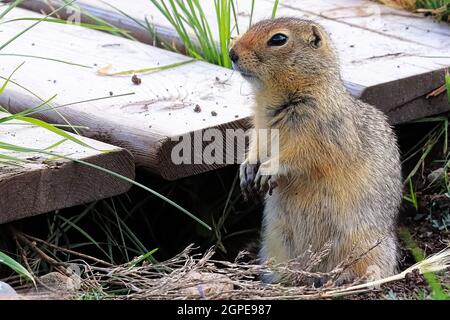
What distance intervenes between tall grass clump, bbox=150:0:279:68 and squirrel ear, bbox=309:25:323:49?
27.1 inches

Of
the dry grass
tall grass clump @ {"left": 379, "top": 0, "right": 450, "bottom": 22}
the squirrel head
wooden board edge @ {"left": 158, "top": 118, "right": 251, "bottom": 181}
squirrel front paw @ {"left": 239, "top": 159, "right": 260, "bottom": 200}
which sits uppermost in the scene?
tall grass clump @ {"left": 379, "top": 0, "right": 450, "bottom": 22}

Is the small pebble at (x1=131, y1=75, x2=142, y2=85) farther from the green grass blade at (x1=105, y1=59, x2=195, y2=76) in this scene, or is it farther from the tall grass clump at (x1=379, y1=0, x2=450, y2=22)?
the tall grass clump at (x1=379, y1=0, x2=450, y2=22)

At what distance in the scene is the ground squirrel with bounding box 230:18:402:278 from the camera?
4.79 metres

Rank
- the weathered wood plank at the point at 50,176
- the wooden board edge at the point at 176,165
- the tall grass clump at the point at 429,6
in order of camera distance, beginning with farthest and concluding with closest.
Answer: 1. the tall grass clump at the point at 429,6
2. the wooden board edge at the point at 176,165
3. the weathered wood plank at the point at 50,176

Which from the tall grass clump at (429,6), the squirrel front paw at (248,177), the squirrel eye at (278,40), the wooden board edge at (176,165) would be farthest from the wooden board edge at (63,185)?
the tall grass clump at (429,6)

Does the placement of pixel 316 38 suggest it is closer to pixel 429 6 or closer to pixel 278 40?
pixel 278 40

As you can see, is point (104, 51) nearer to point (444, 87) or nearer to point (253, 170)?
point (253, 170)

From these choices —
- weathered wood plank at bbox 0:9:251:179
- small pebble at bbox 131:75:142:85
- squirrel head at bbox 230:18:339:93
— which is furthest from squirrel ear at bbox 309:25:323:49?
small pebble at bbox 131:75:142:85

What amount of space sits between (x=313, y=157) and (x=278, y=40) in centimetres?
60

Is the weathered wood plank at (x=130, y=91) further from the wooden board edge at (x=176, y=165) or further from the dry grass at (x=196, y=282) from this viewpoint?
the dry grass at (x=196, y=282)

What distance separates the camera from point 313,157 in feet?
15.7

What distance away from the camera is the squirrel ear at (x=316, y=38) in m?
4.96

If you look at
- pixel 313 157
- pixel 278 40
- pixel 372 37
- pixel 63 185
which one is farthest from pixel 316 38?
pixel 63 185
